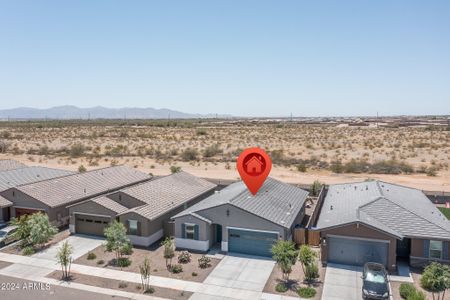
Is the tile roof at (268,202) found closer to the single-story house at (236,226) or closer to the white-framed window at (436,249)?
the single-story house at (236,226)

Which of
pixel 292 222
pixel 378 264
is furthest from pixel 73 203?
pixel 378 264

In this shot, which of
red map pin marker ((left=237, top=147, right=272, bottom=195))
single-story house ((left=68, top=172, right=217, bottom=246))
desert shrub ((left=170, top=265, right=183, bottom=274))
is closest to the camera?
desert shrub ((left=170, top=265, right=183, bottom=274))

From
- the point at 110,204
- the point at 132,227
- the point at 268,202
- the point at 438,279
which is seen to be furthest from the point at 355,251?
the point at 110,204

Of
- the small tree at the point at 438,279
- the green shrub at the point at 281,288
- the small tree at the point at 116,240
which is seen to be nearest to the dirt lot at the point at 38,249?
the small tree at the point at 116,240

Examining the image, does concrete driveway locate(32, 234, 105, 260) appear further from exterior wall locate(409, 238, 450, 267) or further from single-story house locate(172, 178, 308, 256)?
exterior wall locate(409, 238, 450, 267)

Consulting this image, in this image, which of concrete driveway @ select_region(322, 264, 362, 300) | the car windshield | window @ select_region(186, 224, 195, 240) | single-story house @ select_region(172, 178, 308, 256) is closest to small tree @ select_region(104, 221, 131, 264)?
single-story house @ select_region(172, 178, 308, 256)

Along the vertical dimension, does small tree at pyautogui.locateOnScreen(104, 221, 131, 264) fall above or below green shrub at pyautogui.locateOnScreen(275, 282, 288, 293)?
above

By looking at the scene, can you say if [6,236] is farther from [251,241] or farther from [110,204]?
[251,241]
